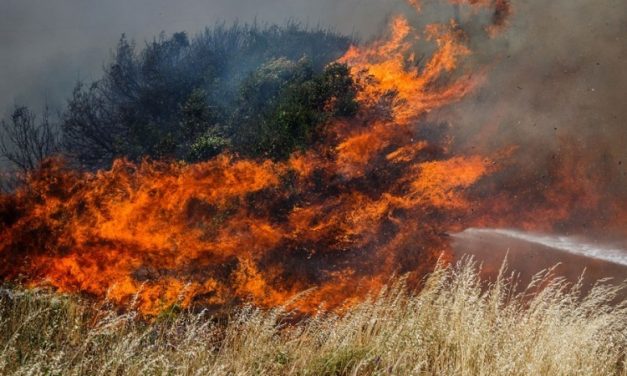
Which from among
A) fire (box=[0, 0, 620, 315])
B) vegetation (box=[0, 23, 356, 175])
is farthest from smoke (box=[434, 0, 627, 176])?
vegetation (box=[0, 23, 356, 175])

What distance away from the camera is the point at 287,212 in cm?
1091

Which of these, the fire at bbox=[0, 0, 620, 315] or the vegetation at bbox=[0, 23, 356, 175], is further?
the vegetation at bbox=[0, 23, 356, 175]

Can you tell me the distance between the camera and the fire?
28.9 ft

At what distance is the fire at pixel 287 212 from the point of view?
882 cm

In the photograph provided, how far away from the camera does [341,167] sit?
466 inches

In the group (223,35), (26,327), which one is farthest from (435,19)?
(26,327)

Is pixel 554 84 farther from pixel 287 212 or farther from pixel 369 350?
pixel 369 350

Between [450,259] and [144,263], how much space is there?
594 centimetres

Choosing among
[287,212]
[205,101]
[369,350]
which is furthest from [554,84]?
[205,101]

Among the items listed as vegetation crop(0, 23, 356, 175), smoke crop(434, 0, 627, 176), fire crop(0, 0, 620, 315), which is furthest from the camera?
vegetation crop(0, 23, 356, 175)

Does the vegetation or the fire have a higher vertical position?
the vegetation

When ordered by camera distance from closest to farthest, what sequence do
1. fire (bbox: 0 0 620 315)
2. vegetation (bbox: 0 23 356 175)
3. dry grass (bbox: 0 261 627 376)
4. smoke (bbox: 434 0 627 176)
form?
dry grass (bbox: 0 261 627 376)
fire (bbox: 0 0 620 315)
smoke (bbox: 434 0 627 176)
vegetation (bbox: 0 23 356 175)

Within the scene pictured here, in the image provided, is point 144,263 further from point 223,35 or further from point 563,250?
point 223,35

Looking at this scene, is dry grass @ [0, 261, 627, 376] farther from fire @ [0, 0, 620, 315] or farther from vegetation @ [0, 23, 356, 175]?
vegetation @ [0, 23, 356, 175]
